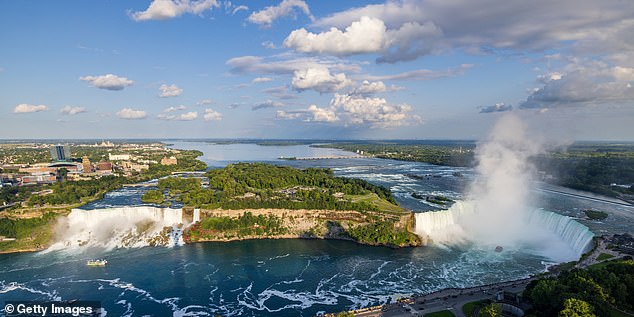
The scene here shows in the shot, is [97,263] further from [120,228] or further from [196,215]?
[196,215]

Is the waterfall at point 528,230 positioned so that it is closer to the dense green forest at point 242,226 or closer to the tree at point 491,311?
the dense green forest at point 242,226

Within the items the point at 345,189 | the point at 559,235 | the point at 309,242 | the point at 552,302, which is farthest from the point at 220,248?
the point at 559,235

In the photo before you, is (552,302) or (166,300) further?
(166,300)

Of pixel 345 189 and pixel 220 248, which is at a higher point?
pixel 345 189

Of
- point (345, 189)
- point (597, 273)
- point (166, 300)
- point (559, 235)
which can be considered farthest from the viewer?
point (345, 189)

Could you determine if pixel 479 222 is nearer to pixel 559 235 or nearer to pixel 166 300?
pixel 559 235

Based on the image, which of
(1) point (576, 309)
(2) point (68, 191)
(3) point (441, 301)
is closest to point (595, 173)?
(3) point (441, 301)

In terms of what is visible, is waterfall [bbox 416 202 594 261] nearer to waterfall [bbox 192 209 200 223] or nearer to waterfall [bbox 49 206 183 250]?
waterfall [bbox 192 209 200 223]
